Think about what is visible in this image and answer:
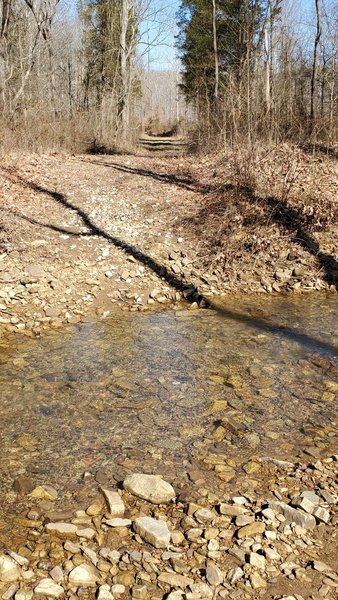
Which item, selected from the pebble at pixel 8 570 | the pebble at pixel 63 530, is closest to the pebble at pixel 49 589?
the pebble at pixel 8 570

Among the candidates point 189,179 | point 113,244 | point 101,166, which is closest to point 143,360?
point 113,244

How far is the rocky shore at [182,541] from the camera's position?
2.37 metres

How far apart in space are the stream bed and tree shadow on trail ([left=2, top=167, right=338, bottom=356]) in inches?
1.5

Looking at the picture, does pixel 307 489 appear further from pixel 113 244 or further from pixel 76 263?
pixel 113 244

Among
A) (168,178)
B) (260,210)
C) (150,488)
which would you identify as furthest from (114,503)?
(168,178)

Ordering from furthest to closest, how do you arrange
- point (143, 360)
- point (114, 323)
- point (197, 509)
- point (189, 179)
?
1. point (189, 179)
2. point (114, 323)
3. point (143, 360)
4. point (197, 509)

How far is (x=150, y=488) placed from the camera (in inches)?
123

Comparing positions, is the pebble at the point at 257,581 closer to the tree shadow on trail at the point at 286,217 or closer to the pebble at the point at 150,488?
the pebble at the point at 150,488

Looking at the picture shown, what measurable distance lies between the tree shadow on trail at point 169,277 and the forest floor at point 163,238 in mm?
35

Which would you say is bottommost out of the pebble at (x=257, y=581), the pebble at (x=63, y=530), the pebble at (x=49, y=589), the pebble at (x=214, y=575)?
the pebble at (x=63, y=530)

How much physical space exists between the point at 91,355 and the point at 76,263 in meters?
2.81

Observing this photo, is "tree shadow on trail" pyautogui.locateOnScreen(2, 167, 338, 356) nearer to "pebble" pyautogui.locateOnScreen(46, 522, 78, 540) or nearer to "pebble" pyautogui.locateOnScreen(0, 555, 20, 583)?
"pebble" pyautogui.locateOnScreen(46, 522, 78, 540)

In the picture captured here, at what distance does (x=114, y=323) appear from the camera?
648 centimetres

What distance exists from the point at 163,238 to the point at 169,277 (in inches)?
55.9
